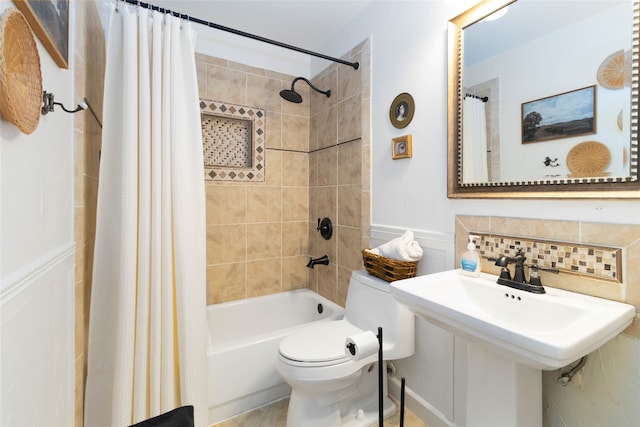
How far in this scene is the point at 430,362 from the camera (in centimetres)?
155

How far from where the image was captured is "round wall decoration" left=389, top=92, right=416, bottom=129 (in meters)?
1.63

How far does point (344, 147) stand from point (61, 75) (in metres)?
1.57

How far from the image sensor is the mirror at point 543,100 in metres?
0.94

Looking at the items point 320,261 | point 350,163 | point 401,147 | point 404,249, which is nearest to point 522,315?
point 404,249

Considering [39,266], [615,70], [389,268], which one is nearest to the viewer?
[39,266]

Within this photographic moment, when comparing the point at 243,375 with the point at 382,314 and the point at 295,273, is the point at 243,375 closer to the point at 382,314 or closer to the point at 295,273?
the point at 382,314

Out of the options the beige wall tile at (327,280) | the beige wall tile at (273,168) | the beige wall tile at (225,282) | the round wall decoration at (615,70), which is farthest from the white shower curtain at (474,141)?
the beige wall tile at (225,282)

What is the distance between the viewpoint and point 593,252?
3.23ft

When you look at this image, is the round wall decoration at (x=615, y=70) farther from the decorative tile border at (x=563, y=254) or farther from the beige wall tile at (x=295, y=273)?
the beige wall tile at (x=295, y=273)

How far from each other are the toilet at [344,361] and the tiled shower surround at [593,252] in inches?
25.6

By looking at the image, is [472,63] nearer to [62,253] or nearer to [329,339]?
[329,339]

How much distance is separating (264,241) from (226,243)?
1.01 feet

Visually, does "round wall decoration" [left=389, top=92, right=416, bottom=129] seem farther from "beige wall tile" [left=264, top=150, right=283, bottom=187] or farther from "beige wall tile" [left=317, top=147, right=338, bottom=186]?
"beige wall tile" [left=264, top=150, right=283, bottom=187]

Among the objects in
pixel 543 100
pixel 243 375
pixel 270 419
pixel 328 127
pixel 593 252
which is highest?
pixel 328 127
